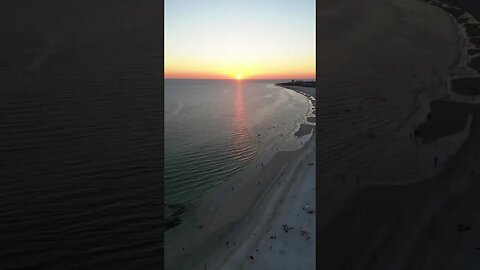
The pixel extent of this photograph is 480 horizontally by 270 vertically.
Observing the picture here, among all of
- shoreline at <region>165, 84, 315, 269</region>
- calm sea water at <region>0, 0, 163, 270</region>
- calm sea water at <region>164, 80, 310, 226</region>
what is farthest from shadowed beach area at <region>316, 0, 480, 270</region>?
calm sea water at <region>164, 80, 310, 226</region>

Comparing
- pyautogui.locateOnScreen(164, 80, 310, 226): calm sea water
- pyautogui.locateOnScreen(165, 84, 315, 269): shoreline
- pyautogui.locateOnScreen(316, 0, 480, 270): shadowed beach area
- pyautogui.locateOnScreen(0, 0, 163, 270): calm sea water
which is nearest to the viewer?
pyautogui.locateOnScreen(0, 0, 163, 270): calm sea water

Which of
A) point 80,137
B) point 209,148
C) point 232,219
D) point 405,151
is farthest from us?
point 209,148

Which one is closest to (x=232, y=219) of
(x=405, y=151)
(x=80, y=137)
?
(x=405, y=151)

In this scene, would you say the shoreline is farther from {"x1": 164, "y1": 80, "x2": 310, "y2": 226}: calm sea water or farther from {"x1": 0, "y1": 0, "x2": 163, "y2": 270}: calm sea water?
{"x1": 0, "y1": 0, "x2": 163, "y2": 270}: calm sea water

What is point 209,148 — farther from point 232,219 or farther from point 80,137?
point 80,137

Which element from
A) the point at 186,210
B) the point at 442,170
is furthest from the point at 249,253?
the point at 442,170

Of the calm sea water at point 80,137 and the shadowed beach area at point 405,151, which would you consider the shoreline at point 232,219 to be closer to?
the shadowed beach area at point 405,151
